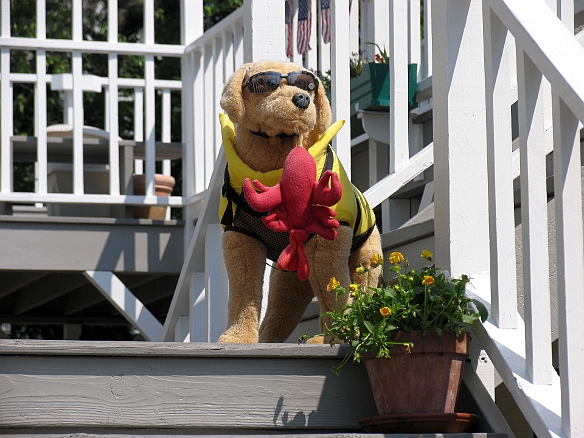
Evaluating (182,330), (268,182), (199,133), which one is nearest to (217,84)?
(199,133)

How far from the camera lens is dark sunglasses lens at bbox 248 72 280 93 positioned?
2457 millimetres

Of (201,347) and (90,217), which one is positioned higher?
(90,217)

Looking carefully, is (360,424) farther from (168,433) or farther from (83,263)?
(83,263)

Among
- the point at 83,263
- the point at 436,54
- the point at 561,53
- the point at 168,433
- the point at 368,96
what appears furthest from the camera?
the point at 83,263

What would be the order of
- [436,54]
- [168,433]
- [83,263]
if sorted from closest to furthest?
[168,433] < [436,54] < [83,263]

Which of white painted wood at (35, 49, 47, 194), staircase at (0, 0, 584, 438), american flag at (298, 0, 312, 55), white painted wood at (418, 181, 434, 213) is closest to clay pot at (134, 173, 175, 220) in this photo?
white painted wood at (35, 49, 47, 194)

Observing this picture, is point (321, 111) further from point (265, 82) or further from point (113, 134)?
point (113, 134)

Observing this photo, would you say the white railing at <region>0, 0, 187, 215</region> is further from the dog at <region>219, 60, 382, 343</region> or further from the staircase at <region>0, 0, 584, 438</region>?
the staircase at <region>0, 0, 584, 438</region>

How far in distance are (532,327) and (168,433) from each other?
80 cm

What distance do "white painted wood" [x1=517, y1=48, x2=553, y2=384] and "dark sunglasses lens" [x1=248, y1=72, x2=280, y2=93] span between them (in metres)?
0.71

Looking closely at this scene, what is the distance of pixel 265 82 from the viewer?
8.08ft

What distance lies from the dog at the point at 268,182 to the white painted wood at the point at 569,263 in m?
0.70

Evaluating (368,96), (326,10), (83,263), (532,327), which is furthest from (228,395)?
(326,10)

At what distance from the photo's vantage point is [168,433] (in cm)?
201
